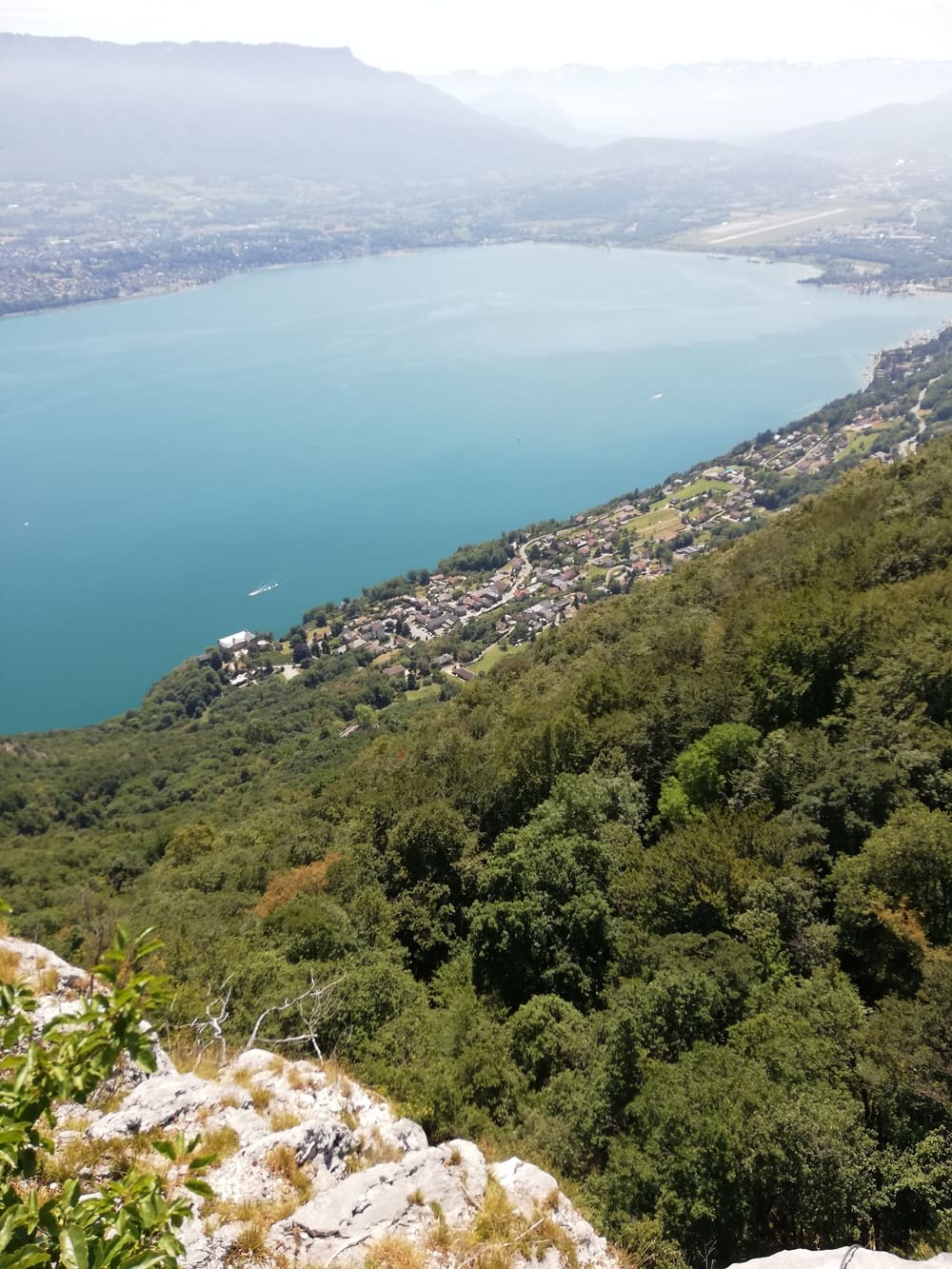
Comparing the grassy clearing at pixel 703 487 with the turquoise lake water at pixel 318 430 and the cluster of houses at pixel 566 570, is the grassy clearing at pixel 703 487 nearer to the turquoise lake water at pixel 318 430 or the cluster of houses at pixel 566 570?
the cluster of houses at pixel 566 570

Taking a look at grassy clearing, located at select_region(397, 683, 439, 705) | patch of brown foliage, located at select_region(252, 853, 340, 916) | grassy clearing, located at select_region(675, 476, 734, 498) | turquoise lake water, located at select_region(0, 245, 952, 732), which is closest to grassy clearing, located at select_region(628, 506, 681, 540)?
grassy clearing, located at select_region(675, 476, 734, 498)

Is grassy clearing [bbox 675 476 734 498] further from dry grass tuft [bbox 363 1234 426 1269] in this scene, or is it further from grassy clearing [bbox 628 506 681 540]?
dry grass tuft [bbox 363 1234 426 1269]

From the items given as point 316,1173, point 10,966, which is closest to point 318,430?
point 10,966

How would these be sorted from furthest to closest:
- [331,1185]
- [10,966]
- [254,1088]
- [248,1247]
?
[10,966] → [254,1088] → [331,1185] → [248,1247]

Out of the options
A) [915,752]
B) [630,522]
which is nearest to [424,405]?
[630,522]

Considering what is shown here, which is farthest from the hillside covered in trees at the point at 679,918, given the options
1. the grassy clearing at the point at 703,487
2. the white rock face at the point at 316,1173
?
the grassy clearing at the point at 703,487

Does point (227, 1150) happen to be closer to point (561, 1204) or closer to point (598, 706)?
point (561, 1204)

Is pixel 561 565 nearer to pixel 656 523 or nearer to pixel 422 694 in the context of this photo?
pixel 656 523
